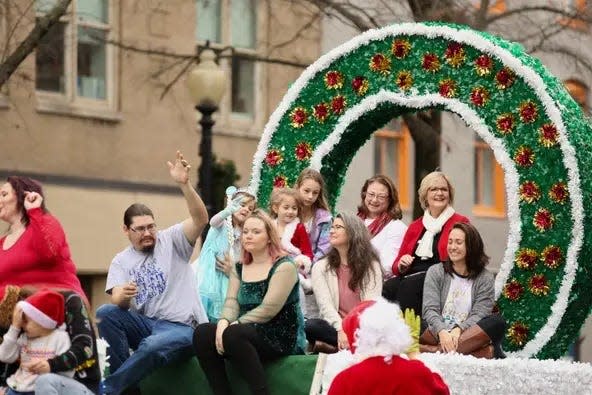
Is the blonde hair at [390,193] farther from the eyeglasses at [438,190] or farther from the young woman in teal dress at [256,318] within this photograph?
the young woman in teal dress at [256,318]

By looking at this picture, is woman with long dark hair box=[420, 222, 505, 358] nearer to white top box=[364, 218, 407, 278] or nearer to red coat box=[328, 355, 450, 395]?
white top box=[364, 218, 407, 278]

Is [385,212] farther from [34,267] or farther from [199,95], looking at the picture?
[199,95]

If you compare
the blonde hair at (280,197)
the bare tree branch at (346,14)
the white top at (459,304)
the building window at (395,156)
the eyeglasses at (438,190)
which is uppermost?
the bare tree branch at (346,14)

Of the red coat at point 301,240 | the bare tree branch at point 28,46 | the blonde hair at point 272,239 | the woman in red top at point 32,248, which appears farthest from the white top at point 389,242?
the bare tree branch at point 28,46

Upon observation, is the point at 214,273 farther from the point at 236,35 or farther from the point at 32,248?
the point at 236,35

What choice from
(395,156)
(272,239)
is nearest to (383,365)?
(272,239)

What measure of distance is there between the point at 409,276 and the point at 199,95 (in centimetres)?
595

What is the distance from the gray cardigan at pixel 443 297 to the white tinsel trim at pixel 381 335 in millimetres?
2573

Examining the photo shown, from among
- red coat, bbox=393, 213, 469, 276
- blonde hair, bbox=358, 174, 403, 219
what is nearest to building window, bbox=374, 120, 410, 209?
blonde hair, bbox=358, 174, 403, 219

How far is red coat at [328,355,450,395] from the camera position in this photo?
8273 mm

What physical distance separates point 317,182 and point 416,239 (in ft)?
3.11

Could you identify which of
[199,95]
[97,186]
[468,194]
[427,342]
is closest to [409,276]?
[427,342]

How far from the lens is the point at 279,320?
10.6m

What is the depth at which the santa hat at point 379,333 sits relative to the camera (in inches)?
328
